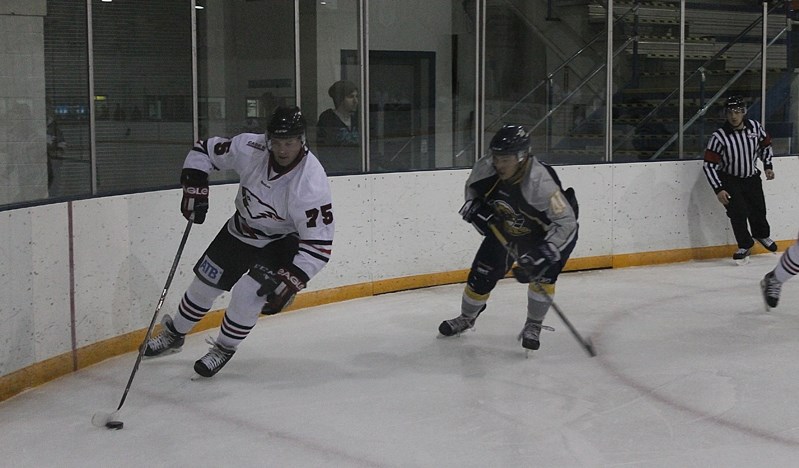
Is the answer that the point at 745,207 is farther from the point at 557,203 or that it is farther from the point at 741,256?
the point at 557,203

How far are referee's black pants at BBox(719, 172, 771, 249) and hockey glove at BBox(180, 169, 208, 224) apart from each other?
4.26m

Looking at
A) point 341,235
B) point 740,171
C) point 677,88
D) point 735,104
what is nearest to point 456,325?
point 341,235

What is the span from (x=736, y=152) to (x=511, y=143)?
351cm

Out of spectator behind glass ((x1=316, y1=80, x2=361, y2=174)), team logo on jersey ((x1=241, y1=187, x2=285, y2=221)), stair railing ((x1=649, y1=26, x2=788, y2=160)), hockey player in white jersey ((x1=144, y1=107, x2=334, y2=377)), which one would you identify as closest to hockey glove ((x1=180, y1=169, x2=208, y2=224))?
hockey player in white jersey ((x1=144, y1=107, x2=334, y2=377))

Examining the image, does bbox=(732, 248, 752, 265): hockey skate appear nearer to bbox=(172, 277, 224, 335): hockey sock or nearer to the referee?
the referee

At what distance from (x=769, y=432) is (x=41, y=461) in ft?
7.25

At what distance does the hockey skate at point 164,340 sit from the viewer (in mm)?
4086

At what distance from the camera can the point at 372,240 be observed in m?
5.68

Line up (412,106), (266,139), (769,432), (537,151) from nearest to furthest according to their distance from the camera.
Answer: (769,432)
(266,139)
(412,106)
(537,151)

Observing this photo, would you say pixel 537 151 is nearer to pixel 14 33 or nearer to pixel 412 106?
pixel 412 106

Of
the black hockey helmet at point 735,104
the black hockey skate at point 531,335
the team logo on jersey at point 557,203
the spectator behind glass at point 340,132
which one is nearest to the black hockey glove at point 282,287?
the team logo on jersey at point 557,203

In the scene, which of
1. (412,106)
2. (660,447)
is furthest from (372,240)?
(660,447)

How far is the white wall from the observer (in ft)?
12.1

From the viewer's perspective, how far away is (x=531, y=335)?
13.9ft
